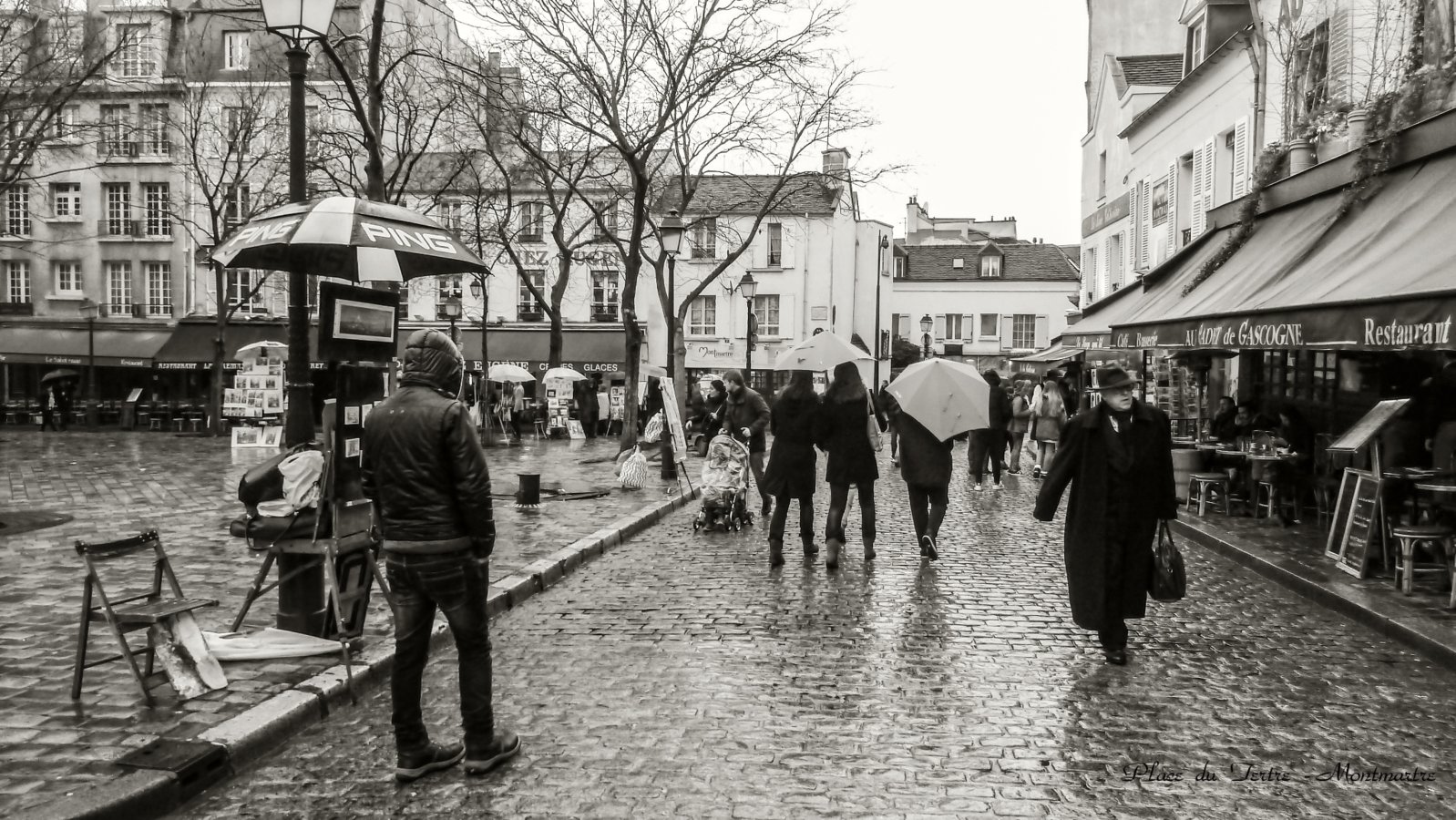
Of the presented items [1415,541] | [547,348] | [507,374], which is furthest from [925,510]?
[547,348]

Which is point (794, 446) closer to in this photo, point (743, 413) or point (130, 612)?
point (743, 413)

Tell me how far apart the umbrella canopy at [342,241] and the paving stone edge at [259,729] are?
2.28 m

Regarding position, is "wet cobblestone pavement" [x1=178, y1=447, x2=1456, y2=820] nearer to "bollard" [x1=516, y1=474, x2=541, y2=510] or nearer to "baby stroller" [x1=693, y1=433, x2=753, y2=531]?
"baby stroller" [x1=693, y1=433, x2=753, y2=531]

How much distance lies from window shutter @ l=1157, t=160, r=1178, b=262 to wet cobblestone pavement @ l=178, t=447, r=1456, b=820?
14.0 m

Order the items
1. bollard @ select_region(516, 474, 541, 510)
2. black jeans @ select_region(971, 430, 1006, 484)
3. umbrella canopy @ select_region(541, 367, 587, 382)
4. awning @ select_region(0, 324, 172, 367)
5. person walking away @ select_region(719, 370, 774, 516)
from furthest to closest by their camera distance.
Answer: awning @ select_region(0, 324, 172, 367)
umbrella canopy @ select_region(541, 367, 587, 382)
black jeans @ select_region(971, 430, 1006, 484)
bollard @ select_region(516, 474, 541, 510)
person walking away @ select_region(719, 370, 774, 516)

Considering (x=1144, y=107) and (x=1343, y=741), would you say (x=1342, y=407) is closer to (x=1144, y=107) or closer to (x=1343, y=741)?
(x=1343, y=741)

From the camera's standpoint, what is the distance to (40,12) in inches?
535

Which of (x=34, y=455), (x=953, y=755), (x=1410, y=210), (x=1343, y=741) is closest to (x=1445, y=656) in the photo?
(x=1343, y=741)

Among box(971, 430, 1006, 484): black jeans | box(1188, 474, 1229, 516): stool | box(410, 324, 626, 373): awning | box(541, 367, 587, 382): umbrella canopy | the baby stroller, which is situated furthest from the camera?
box(410, 324, 626, 373): awning

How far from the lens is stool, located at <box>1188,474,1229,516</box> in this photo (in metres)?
13.2

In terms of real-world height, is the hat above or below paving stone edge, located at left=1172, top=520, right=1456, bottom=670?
above

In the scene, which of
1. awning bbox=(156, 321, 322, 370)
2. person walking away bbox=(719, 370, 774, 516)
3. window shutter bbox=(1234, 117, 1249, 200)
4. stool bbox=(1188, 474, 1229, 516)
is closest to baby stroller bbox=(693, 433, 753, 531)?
person walking away bbox=(719, 370, 774, 516)

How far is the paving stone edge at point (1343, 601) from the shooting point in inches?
258

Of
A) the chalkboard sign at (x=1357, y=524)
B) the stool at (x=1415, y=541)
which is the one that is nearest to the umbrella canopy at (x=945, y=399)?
the chalkboard sign at (x=1357, y=524)
